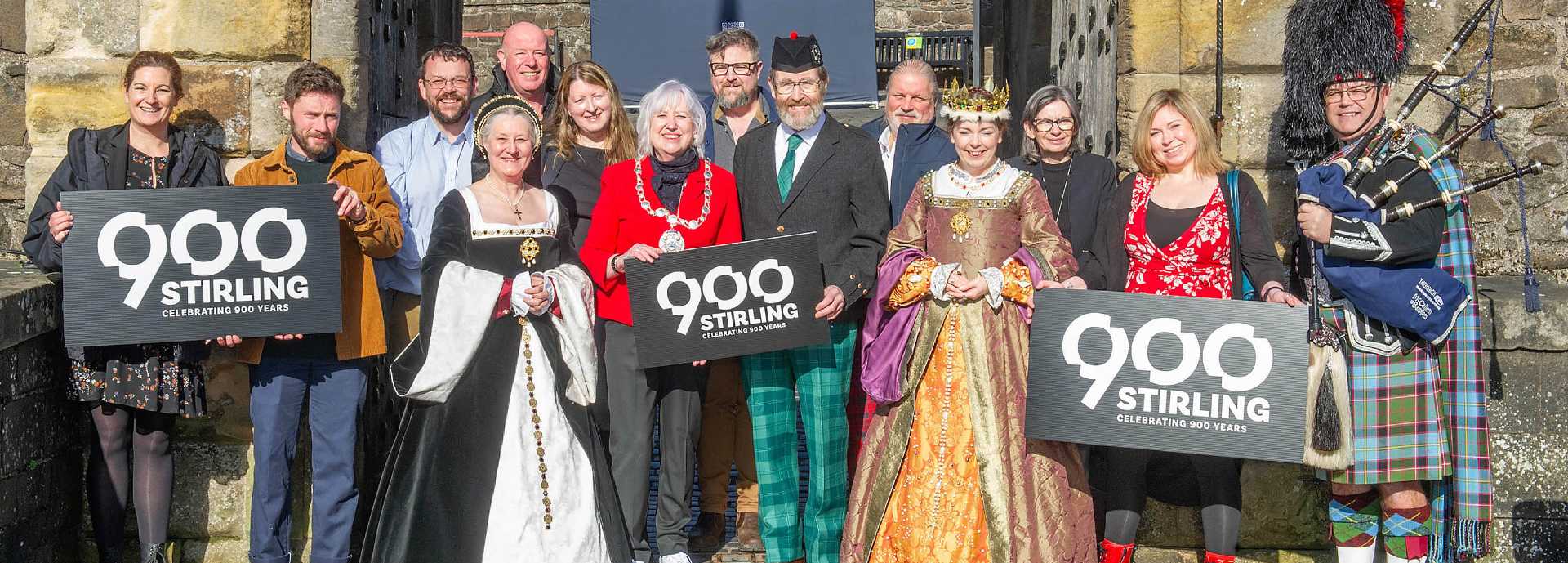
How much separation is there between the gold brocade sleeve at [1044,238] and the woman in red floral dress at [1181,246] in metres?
0.07

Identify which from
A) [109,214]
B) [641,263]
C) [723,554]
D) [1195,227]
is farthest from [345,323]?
[1195,227]

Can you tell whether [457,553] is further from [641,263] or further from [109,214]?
[109,214]

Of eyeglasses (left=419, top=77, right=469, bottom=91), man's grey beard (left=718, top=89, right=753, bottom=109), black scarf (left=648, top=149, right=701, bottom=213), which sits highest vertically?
eyeglasses (left=419, top=77, right=469, bottom=91)

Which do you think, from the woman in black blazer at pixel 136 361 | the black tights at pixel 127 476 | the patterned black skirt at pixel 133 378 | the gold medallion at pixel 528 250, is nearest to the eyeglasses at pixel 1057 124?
the gold medallion at pixel 528 250

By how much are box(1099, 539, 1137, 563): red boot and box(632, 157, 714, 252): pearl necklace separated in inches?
69.9

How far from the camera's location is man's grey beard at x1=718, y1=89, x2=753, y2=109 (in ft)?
16.8

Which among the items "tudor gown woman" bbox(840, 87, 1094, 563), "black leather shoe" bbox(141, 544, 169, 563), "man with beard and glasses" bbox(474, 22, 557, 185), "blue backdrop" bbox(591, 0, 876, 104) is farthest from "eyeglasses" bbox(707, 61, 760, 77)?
"blue backdrop" bbox(591, 0, 876, 104)

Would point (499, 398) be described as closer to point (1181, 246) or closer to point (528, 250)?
point (528, 250)

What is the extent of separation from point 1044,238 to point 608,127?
174cm

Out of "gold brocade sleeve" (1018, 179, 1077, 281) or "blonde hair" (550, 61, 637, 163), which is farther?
"blonde hair" (550, 61, 637, 163)

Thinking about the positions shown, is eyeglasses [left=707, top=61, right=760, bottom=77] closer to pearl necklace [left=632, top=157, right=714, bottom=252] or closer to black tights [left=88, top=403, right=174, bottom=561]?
pearl necklace [left=632, top=157, right=714, bottom=252]

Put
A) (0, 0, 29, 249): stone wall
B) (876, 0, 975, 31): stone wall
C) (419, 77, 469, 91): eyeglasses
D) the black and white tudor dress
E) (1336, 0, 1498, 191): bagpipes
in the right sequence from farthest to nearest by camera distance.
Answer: (876, 0, 975, 31): stone wall
(0, 0, 29, 249): stone wall
(419, 77, 469, 91): eyeglasses
the black and white tudor dress
(1336, 0, 1498, 191): bagpipes

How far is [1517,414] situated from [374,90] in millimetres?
4568

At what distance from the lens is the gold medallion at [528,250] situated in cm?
439
